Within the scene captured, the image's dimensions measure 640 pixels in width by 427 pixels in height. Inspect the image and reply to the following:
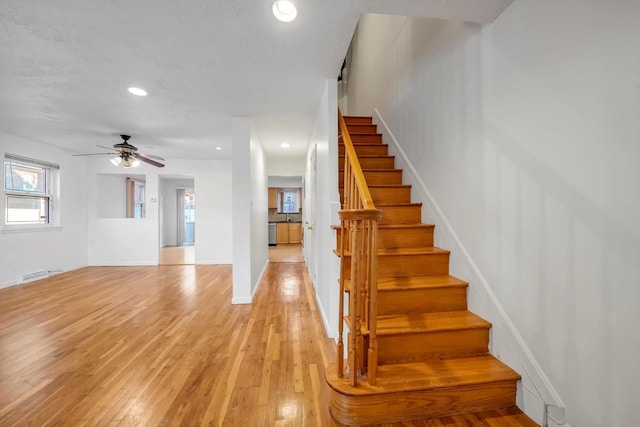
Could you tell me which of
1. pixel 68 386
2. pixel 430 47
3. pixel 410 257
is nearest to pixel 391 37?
pixel 430 47

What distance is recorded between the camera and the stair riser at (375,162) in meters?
3.03

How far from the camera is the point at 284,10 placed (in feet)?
5.16

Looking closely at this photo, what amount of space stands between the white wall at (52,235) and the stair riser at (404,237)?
541 cm

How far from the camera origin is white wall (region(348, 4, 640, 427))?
3.40 feet

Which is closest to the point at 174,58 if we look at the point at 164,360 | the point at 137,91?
the point at 137,91

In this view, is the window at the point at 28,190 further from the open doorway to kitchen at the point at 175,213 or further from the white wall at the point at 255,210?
the white wall at the point at 255,210

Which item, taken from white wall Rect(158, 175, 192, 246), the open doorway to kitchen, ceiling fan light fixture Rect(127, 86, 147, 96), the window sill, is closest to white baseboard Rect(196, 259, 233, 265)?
the window sill

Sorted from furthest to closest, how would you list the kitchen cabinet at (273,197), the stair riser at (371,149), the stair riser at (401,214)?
1. the kitchen cabinet at (273,197)
2. the stair riser at (371,149)
3. the stair riser at (401,214)

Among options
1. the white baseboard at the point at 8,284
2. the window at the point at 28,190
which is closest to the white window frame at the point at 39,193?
the window at the point at 28,190

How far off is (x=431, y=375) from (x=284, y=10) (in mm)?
2308

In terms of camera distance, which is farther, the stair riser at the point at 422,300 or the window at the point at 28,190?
the window at the point at 28,190

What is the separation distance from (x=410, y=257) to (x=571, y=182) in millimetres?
1073

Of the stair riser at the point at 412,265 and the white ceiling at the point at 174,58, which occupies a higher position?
the white ceiling at the point at 174,58

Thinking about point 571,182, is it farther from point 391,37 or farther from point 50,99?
point 50,99
